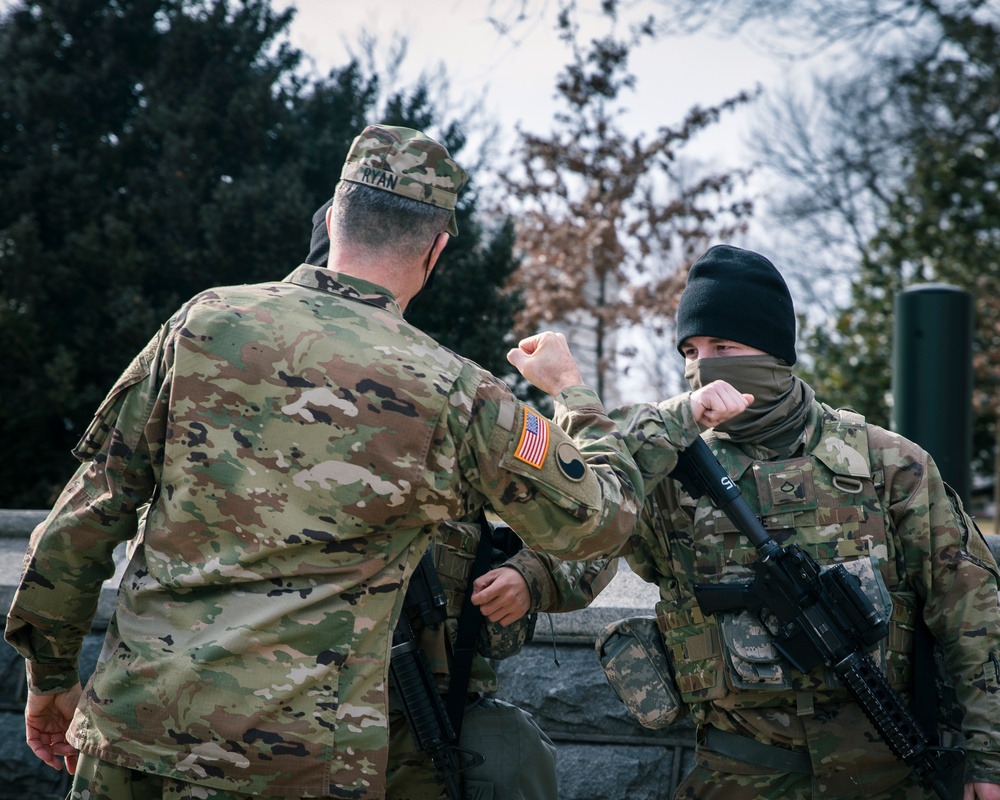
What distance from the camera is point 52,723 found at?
229 centimetres

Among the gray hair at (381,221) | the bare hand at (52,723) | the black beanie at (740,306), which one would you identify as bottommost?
the bare hand at (52,723)

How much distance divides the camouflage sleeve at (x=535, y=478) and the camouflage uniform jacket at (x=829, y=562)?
0.34 metres

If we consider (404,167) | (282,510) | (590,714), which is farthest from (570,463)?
(590,714)

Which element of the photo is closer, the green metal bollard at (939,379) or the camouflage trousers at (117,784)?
the camouflage trousers at (117,784)

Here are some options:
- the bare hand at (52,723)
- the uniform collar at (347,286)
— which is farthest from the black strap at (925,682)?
the bare hand at (52,723)

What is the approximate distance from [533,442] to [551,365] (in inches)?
16.0

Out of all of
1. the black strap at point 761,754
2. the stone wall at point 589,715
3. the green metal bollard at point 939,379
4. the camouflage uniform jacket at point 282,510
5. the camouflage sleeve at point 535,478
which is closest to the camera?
the camouflage uniform jacket at point 282,510

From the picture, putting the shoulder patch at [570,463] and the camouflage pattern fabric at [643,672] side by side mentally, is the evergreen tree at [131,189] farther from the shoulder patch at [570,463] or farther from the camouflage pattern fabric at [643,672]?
the shoulder patch at [570,463]

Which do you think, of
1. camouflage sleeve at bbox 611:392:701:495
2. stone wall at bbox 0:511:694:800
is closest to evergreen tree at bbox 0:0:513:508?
stone wall at bbox 0:511:694:800

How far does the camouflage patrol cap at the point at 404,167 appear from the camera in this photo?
82.3 inches

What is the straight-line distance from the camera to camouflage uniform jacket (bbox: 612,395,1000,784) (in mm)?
2414

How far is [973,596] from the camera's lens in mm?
2438

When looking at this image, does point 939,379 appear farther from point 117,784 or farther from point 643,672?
point 117,784

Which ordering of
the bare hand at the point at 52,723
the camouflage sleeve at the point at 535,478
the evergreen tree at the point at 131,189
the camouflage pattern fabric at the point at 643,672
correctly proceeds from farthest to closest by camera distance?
the evergreen tree at the point at 131,189 → the camouflage pattern fabric at the point at 643,672 → the bare hand at the point at 52,723 → the camouflage sleeve at the point at 535,478
